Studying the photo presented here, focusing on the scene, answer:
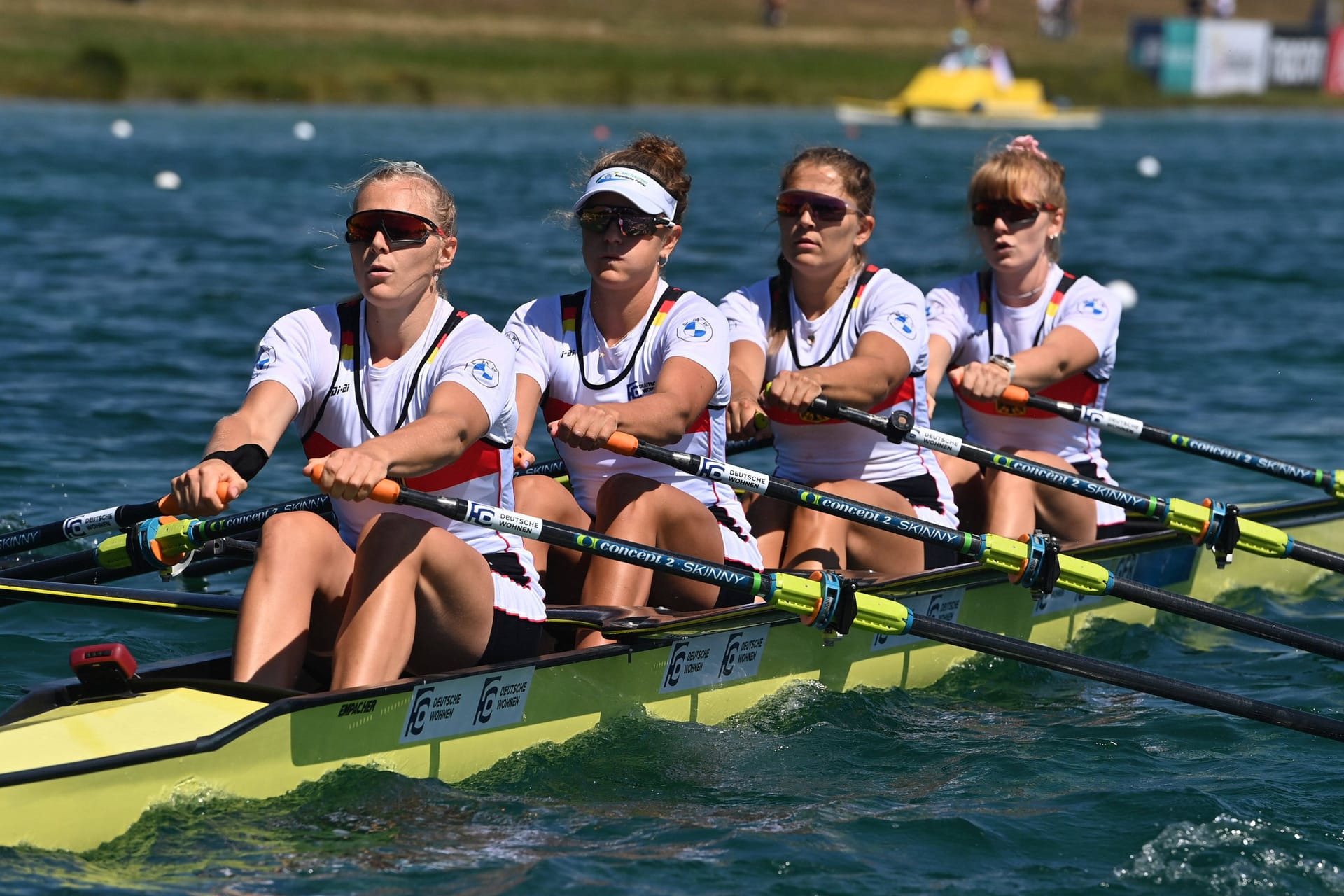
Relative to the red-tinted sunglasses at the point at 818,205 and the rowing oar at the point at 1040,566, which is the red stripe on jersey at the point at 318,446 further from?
the red-tinted sunglasses at the point at 818,205

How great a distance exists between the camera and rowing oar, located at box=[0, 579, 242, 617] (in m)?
4.86

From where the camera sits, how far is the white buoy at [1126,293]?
15.4m

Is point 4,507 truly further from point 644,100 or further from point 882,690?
point 644,100

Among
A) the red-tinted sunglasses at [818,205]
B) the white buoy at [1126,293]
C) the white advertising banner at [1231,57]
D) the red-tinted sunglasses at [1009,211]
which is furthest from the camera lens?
the white advertising banner at [1231,57]

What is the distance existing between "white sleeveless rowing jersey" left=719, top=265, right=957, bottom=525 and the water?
0.82 metres

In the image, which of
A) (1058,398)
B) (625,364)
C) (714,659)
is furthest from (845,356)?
(1058,398)

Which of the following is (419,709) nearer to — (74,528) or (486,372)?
(486,372)

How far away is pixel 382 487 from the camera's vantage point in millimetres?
4090

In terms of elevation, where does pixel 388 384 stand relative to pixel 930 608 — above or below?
above

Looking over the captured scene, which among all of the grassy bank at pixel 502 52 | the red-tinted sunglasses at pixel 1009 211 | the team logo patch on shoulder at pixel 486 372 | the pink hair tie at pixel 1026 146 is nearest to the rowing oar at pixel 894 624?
the team logo patch on shoulder at pixel 486 372

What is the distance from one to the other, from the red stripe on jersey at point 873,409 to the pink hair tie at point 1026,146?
1.16 m

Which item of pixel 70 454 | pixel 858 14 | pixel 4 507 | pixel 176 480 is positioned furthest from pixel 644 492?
pixel 858 14

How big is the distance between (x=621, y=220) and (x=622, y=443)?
0.71 m

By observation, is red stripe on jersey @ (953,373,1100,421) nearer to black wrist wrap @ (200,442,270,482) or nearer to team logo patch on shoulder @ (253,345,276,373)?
team logo patch on shoulder @ (253,345,276,373)
